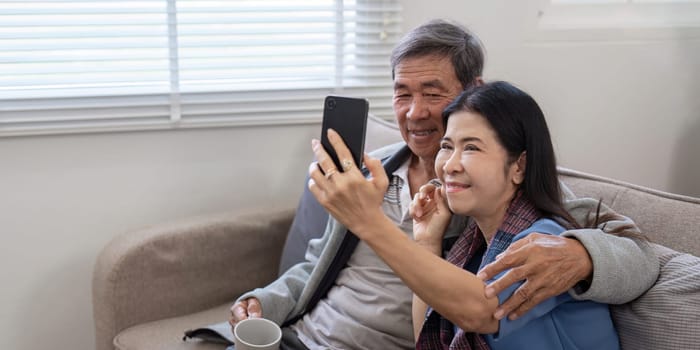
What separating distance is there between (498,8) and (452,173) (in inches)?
50.3

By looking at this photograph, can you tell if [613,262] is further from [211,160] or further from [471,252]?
[211,160]

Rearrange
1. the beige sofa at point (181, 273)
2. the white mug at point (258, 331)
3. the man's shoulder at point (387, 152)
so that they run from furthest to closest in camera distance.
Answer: the beige sofa at point (181, 273), the man's shoulder at point (387, 152), the white mug at point (258, 331)

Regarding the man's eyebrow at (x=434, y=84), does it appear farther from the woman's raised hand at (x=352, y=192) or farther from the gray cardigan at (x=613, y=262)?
the woman's raised hand at (x=352, y=192)

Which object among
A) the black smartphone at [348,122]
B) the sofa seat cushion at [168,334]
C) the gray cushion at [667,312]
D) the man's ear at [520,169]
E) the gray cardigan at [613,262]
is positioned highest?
the black smartphone at [348,122]

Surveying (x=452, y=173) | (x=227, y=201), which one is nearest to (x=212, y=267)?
(x=227, y=201)

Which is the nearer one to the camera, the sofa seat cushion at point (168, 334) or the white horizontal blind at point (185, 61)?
the sofa seat cushion at point (168, 334)

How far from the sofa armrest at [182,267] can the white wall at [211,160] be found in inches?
8.8

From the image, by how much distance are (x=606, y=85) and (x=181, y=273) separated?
5.17 ft

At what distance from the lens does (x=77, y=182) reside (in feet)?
7.29

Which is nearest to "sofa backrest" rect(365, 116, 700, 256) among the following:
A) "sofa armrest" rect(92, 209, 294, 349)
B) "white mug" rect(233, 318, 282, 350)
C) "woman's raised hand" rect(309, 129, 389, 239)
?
"woman's raised hand" rect(309, 129, 389, 239)

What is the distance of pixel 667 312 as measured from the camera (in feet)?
4.16

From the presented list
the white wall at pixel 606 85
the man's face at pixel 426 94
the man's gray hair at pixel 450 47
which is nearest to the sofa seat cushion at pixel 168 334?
the man's face at pixel 426 94

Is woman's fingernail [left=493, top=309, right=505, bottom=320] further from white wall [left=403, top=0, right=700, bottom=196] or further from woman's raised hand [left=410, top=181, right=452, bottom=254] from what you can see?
white wall [left=403, top=0, right=700, bottom=196]

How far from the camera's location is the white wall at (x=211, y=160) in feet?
7.25
